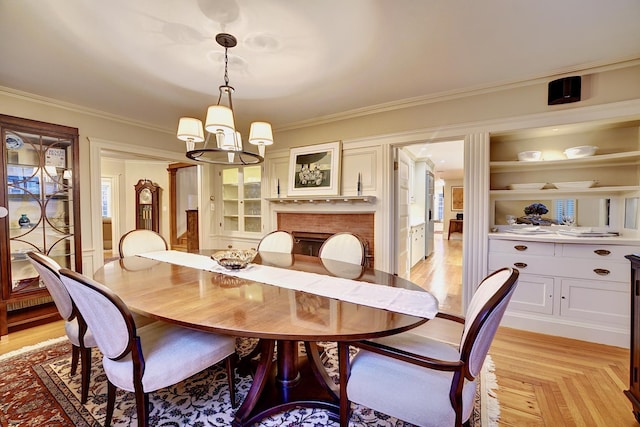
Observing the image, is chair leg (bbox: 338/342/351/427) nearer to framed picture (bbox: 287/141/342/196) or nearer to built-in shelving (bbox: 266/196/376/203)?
built-in shelving (bbox: 266/196/376/203)

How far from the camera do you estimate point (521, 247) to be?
2643 millimetres

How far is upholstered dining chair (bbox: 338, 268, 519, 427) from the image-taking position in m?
1.02

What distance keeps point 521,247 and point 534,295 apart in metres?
0.46

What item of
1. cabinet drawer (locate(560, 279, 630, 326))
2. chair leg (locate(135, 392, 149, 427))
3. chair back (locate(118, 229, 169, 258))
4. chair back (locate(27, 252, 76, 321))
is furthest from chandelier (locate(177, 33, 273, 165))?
cabinet drawer (locate(560, 279, 630, 326))

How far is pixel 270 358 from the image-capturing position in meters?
1.52

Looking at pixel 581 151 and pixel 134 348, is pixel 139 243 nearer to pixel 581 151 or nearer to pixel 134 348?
pixel 134 348

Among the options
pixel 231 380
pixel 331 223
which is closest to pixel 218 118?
pixel 231 380

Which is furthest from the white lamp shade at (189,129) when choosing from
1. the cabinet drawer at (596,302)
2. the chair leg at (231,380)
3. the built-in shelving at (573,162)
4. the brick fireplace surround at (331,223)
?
the cabinet drawer at (596,302)

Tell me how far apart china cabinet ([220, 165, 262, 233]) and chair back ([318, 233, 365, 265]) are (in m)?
2.05

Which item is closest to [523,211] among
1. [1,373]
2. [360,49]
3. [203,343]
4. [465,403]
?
[360,49]

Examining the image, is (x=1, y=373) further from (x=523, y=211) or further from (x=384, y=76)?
(x=523, y=211)

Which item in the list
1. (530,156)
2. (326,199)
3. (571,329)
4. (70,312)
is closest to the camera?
(70,312)

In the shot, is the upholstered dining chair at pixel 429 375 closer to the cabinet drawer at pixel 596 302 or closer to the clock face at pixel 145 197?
the cabinet drawer at pixel 596 302

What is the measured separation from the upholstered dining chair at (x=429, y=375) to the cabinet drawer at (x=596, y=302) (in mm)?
1851
